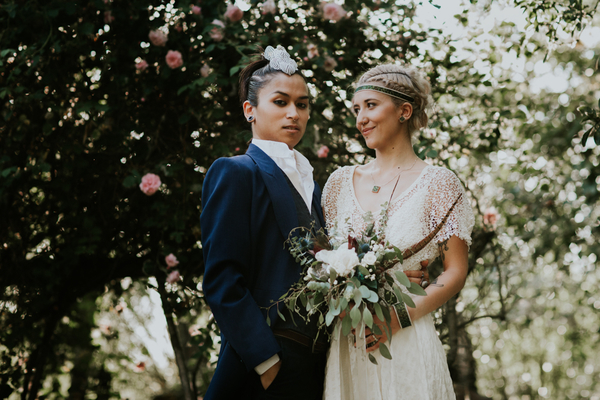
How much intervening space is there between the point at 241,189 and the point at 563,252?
4554mm

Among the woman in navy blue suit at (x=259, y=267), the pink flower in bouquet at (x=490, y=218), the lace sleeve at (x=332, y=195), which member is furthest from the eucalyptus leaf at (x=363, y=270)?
the pink flower in bouquet at (x=490, y=218)

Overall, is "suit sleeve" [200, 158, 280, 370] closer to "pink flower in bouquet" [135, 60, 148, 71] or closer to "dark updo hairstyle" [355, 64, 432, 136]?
"dark updo hairstyle" [355, 64, 432, 136]

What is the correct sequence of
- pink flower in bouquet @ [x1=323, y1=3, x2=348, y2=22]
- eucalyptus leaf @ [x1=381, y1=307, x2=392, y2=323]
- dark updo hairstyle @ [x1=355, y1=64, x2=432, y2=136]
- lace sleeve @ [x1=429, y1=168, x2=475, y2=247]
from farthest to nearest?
pink flower in bouquet @ [x1=323, y1=3, x2=348, y2=22] < dark updo hairstyle @ [x1=355, y1=64, x2=432, y2=136] < lace sleeve @ [x1=429, y1=168, x2=475, y2=247] < eucalyptus leaf @ [x1=381, y1=307, x2=392, y2=323]

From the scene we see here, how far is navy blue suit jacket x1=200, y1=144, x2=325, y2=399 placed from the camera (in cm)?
175

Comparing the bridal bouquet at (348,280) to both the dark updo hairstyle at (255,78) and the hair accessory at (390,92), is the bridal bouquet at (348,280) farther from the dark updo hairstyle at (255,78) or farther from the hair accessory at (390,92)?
the dark updo hairstyle at (255,78)

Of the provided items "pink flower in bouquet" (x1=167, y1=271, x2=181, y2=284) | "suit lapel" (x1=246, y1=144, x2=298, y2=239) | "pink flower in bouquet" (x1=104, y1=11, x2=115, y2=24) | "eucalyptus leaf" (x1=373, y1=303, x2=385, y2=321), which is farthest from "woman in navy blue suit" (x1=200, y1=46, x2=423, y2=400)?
"pink flower in bouquet" (x1=104, y1=11, x2=115, y2=24)

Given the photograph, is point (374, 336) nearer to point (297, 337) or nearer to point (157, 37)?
point (297, 337)

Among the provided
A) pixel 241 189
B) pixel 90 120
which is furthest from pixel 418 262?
pixel 90 120

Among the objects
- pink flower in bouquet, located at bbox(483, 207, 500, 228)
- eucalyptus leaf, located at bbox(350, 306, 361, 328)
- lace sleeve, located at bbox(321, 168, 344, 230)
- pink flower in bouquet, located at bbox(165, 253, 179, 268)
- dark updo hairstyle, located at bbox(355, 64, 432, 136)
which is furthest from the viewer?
pink flower in bouquet, located at bbox(483, 207, 500, 228)

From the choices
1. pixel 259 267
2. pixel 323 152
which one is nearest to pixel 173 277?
pixel 323 152

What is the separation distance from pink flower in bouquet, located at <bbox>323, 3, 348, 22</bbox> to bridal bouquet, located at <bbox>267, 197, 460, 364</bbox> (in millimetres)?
1573

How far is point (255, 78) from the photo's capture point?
2.18 meters

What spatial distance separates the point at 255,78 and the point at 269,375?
1.21 m

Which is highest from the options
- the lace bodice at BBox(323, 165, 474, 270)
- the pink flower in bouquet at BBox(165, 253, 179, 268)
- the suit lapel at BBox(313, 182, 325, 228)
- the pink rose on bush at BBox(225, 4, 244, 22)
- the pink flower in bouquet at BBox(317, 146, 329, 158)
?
the pink rose on bush at BBox(225, 4, 244, 22)
